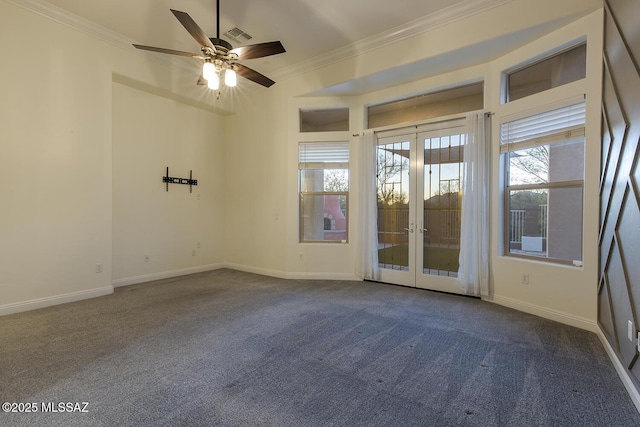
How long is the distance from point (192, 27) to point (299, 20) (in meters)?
1.67

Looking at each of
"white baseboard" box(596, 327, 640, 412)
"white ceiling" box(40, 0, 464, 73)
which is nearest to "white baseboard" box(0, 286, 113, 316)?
"white ceiling" box(40, 0, 464, 73)

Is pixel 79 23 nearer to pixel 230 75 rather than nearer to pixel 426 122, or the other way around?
pixel 230 75

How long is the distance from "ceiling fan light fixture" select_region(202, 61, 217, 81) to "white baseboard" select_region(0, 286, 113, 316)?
3.44m

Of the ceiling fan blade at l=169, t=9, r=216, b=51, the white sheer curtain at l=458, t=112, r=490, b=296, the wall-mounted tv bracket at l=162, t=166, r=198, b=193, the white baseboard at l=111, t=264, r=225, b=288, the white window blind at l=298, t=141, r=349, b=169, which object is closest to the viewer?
the ceiling fan blade at l=169, t=9, r=216, b=51

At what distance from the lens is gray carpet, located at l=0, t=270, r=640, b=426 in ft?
5.86

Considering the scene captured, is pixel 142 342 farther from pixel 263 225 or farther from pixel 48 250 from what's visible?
pixel 263 225

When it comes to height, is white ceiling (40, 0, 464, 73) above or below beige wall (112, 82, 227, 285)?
above

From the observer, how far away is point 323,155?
17.7ft

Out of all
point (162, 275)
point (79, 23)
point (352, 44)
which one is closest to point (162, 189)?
point (162, 275)

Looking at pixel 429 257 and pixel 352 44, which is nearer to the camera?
pixel 352 44

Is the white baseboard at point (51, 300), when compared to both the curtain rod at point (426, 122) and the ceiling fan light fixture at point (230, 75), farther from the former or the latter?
the curtain rod at point (426, 122)

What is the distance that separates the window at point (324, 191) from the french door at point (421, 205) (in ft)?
2.18

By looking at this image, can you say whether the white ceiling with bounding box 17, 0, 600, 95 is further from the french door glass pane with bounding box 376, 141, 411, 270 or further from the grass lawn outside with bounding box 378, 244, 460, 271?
the grass lawn outside with bounding box 378, 244, 460, 271

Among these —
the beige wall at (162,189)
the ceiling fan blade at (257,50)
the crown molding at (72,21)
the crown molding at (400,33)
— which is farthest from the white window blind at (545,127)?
the crown molding at (72,21)
